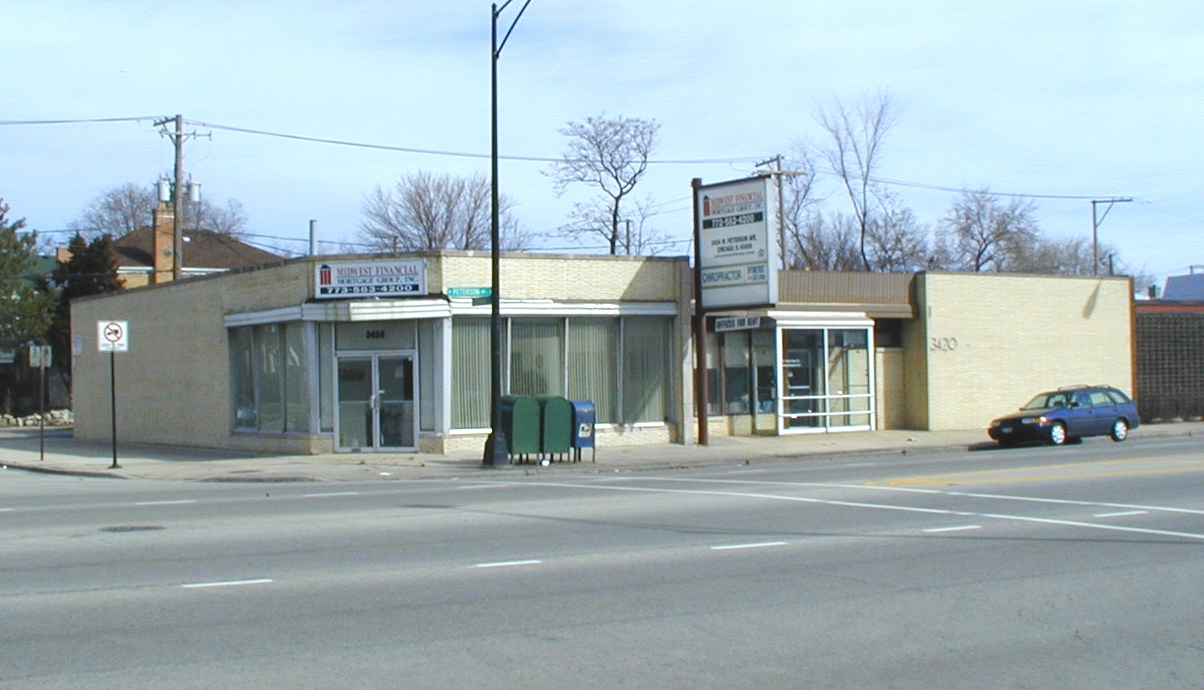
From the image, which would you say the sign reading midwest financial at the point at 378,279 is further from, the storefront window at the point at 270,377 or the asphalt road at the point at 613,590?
the asphalt road at the point at 613,590

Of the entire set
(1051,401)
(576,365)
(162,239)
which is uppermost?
(162,239)

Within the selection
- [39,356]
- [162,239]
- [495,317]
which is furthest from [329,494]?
[162,239]

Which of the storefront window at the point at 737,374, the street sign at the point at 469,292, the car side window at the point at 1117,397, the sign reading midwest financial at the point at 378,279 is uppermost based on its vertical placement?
the sign reading midwest financial at the point at 378,279

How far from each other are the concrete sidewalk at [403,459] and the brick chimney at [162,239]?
896 inches

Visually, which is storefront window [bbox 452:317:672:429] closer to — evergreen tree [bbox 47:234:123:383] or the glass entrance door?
the glass entrance door

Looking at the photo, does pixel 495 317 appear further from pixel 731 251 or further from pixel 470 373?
pixel 731 251

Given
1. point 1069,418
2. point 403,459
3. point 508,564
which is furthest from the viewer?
point 1069,418

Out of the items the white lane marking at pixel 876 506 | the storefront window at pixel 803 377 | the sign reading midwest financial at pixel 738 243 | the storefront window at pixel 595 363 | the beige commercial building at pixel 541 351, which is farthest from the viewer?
the storefront window at pixel 803 377

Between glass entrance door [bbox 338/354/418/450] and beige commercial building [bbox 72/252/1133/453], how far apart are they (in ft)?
0.11

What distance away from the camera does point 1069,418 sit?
29844 mm

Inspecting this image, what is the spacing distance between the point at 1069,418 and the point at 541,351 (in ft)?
43.5

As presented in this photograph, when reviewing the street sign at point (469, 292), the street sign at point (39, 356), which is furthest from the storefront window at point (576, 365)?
the street sign at point (39, 356)

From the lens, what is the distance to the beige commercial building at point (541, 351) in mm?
→ 26547

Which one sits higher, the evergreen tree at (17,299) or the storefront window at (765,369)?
the evergreen tree at (17,299)
